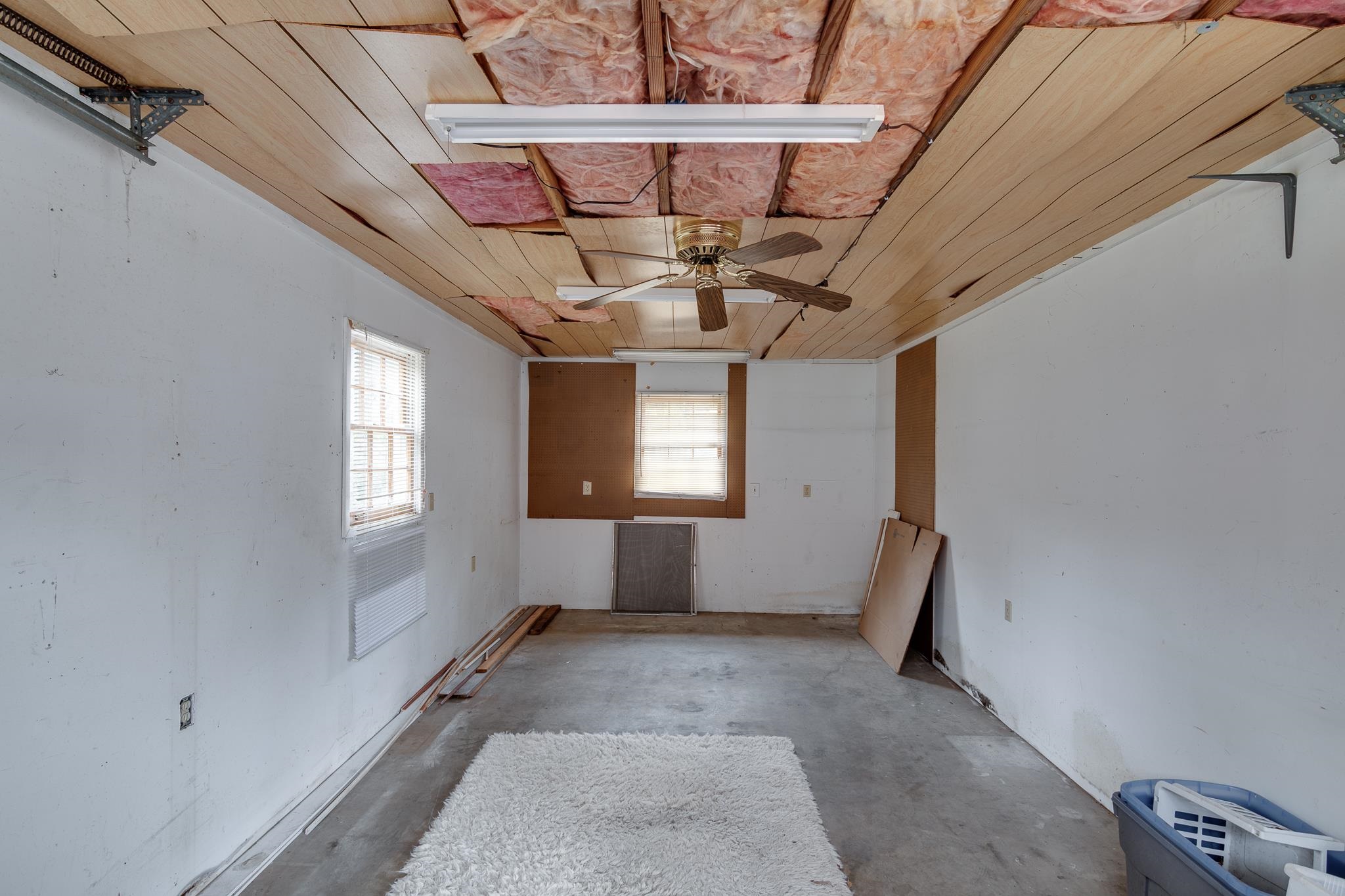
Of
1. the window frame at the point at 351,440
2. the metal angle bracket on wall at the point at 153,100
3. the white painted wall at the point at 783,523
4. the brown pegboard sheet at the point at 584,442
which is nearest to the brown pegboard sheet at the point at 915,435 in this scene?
the white painted wall at the point at 783,523

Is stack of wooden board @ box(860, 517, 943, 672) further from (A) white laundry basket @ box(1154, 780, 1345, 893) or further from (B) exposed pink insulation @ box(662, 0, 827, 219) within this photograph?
(B) exposed pink insulation @ box(662, 0, 827, 219)

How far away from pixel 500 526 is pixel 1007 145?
4.32 metres

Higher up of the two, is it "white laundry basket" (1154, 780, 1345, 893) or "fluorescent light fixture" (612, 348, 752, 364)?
"fluorescent light fixture" (612, 348, 752, 364)

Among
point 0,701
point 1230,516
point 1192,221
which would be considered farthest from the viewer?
point 1192,221

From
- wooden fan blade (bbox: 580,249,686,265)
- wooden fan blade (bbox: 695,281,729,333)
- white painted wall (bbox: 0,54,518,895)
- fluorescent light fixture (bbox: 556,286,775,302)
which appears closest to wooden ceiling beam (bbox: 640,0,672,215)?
wooden fan blade (bbox: 580,249,686,265)

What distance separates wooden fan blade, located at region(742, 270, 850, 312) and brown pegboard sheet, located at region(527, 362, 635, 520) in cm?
315

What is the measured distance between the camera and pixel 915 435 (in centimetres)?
444

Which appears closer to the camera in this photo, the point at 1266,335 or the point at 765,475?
the point at 1266,335

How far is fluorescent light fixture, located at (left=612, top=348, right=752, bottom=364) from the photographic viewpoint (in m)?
4.81

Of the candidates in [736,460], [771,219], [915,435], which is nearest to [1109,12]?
[771,219]

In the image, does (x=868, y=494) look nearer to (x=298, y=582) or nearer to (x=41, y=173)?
(x=298, y=582)

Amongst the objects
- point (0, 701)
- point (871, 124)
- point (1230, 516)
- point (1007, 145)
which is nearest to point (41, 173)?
point (0, 701)

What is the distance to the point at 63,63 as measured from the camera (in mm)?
1280

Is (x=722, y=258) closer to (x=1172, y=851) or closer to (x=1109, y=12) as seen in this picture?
(x=1109, y=12)
